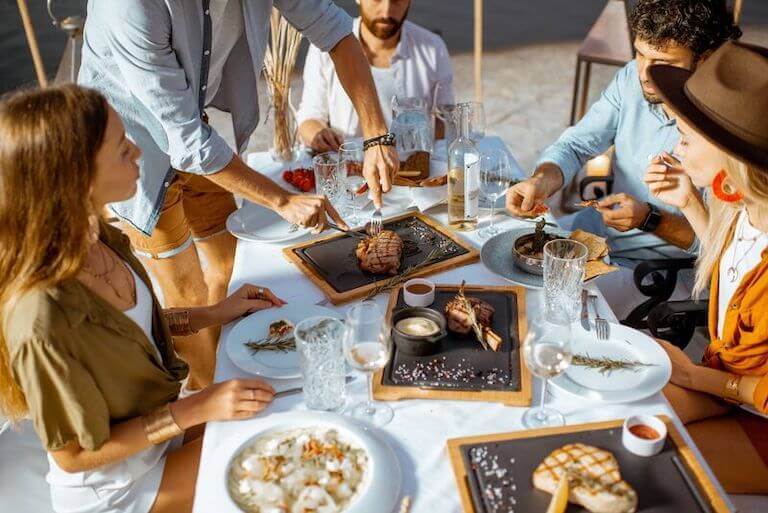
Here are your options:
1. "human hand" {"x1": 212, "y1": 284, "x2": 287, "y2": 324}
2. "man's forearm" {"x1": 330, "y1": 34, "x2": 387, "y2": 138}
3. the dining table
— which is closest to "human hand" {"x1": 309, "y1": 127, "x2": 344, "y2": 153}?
"man's forearm" {"x1": 330, "y1": 34, "x2": 387, "y2": 138}

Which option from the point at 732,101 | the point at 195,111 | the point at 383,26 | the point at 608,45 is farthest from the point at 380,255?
the point at 608,45

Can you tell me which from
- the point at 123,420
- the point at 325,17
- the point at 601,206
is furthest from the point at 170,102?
the point at 601,206

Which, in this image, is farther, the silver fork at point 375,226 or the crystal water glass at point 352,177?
the crystal water glass at point 352,177

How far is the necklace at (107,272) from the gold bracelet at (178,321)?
0.22 m

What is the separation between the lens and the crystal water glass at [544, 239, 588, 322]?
1.69 m

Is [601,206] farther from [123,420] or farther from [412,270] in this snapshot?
[123,420]

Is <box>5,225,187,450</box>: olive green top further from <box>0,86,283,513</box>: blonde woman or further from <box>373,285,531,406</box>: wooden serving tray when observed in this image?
<box>373,285,531,406</box>: wooden serving tray

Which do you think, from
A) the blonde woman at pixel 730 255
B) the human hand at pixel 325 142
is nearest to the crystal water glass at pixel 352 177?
the human hand at pixel 325 142

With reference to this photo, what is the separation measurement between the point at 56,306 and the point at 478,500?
0.88m

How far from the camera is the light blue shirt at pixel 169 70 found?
76.5 inches

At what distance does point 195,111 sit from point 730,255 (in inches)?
61.9

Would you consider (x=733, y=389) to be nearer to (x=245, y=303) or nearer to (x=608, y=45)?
(x=245, y=303)

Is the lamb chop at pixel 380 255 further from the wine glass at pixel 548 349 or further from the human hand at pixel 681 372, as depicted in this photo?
the human hand at pixel 681 372

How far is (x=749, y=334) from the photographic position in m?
1.67
